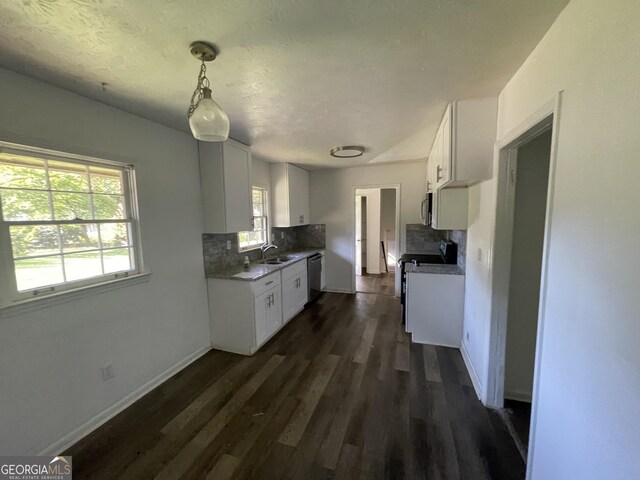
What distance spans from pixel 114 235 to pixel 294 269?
218 centimetres

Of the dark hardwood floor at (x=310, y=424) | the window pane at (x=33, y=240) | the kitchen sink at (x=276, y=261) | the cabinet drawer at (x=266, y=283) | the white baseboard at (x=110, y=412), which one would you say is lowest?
the dark hardwood floor at (x=310, y=424)

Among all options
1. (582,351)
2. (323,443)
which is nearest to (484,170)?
(582,351)

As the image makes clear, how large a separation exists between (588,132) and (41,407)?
3.15 m

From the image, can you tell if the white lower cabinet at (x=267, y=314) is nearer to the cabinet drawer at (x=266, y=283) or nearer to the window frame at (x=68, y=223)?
the cabinet drawer at (x=266, y=283)

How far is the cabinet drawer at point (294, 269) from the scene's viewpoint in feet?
11.4

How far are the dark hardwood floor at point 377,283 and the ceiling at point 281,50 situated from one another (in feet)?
11.7

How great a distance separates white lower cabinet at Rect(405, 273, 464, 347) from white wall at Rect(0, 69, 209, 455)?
7.98ft

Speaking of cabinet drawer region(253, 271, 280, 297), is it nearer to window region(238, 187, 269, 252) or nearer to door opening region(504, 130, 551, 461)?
window region(238, 187, 269, 252)

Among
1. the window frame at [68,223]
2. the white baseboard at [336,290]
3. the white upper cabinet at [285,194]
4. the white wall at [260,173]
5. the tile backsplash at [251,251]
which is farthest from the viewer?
the white baseboard at [336,290]

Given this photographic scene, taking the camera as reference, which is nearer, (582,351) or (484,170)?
(582,351)

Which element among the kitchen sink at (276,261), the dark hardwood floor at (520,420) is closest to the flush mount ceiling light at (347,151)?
the kitchen sink at (276,261)

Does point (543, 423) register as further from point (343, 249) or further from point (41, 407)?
point (343, 249)

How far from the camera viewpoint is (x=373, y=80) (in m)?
1.61

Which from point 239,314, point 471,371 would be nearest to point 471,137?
point 471,371
